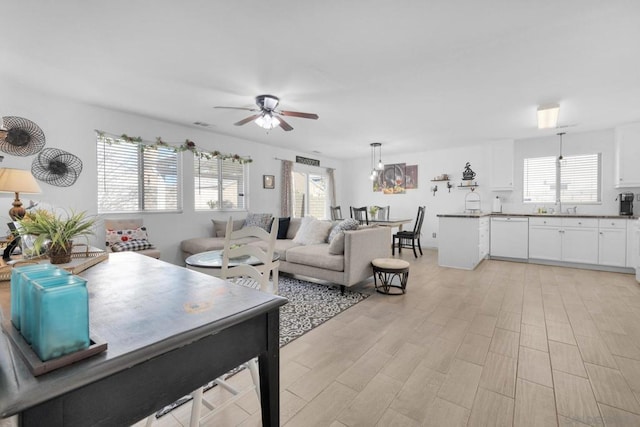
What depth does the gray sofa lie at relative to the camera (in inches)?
139

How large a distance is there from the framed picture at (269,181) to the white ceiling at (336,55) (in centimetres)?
211

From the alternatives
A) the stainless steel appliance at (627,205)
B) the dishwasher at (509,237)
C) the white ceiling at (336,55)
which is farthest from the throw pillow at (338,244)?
the stainless steel appliance at (627,205)

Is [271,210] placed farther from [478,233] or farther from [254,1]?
[254,1]

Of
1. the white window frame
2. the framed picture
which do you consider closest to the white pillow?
the framed picture

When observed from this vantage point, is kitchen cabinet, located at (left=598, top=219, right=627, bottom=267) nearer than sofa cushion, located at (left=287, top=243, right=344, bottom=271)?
No

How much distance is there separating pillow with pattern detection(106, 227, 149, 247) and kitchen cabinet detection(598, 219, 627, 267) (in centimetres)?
721

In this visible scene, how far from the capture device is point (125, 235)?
4.04 meters

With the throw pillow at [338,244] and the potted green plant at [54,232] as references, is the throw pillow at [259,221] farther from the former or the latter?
the potted green plant at [54,232]

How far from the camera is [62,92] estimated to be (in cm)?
349

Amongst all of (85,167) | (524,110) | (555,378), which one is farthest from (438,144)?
(85,167)

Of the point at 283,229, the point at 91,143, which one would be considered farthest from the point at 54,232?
the point at 283,229

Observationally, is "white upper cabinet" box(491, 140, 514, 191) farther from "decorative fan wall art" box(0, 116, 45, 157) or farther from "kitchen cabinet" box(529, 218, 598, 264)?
"decorative fan wall art" box(0, 116, 45, 157)

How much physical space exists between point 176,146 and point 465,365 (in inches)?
196

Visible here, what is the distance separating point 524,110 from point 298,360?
175 inches
